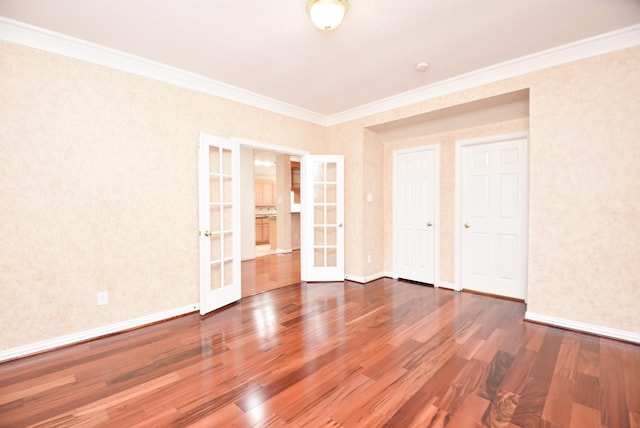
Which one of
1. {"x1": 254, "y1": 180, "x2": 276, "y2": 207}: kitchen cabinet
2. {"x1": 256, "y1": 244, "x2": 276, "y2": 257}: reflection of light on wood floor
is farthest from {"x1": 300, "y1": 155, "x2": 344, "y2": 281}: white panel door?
{"x1": 254, "y1": 180, "x2": 276, "y2": 207}: kitchen cabinet

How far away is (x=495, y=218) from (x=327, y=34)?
308cm

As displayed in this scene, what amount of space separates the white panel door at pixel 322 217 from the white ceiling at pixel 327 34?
4.93 ft

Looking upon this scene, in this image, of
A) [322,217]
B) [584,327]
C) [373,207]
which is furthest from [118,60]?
[584,327]

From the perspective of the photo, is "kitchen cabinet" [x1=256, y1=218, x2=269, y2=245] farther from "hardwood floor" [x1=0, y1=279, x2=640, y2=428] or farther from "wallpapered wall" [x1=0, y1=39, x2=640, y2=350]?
"hardwood floor" [x1=0, y1=279, x2=640, y2=428]

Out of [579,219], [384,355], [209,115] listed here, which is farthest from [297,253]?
[579,219]

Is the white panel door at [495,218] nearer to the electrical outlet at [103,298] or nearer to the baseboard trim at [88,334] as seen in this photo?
the baseboard trim at [88,334]

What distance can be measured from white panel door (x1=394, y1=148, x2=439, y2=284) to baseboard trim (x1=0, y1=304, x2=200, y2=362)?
318 centimetres

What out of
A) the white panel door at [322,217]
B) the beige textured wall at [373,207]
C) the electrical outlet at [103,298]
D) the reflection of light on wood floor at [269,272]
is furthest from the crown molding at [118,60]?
the reflection of light on wood floor at [269,272]

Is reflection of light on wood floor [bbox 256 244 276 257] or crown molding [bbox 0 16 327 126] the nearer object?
crown molding [bbox 0 16 327 126]

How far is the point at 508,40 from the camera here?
8.54 ft

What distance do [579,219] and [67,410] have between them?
166 inches

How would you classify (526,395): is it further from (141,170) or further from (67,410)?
(141,170)

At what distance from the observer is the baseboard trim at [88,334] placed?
7.63 ft

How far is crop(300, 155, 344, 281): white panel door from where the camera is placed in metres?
4.54
